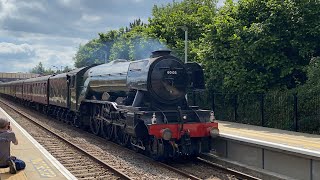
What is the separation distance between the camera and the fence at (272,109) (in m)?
14.2

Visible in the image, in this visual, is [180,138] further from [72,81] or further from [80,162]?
[72,81]

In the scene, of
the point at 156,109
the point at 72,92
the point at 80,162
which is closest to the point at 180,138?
the point at 156,109

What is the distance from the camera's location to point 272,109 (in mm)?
15945

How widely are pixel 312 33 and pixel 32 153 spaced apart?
1145 cm

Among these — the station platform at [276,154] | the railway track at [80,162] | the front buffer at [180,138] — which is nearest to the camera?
the station platform at [276,154]

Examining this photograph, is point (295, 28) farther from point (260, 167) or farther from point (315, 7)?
point (260, 167)

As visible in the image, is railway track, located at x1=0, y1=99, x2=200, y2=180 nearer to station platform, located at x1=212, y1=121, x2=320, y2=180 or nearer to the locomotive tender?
the locomotive tender

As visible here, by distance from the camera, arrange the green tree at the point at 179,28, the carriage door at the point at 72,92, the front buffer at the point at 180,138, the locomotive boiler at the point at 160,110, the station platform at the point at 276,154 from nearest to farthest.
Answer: the station platform at the point at 276,154
the front buffer at the point at 180,138
the locomotive boiler at the point at 160,110
the carriage door at the point at 72,92
the green tree at the point at 179,28

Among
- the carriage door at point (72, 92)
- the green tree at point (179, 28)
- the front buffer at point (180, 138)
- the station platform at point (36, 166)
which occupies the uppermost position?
the green tree at point (179, 28)

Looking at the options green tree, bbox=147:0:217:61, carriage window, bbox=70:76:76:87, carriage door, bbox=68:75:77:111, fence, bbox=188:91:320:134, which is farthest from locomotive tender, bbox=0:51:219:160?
green tree, bbox=147:0:217:61

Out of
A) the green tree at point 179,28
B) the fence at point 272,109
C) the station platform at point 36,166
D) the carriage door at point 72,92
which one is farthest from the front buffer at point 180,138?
the green tree at point 179,28

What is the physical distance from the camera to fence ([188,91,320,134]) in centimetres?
1419

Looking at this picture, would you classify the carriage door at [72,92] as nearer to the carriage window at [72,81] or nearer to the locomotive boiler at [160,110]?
the carriage window at [72,81]

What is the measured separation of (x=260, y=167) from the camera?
32.4 ft
